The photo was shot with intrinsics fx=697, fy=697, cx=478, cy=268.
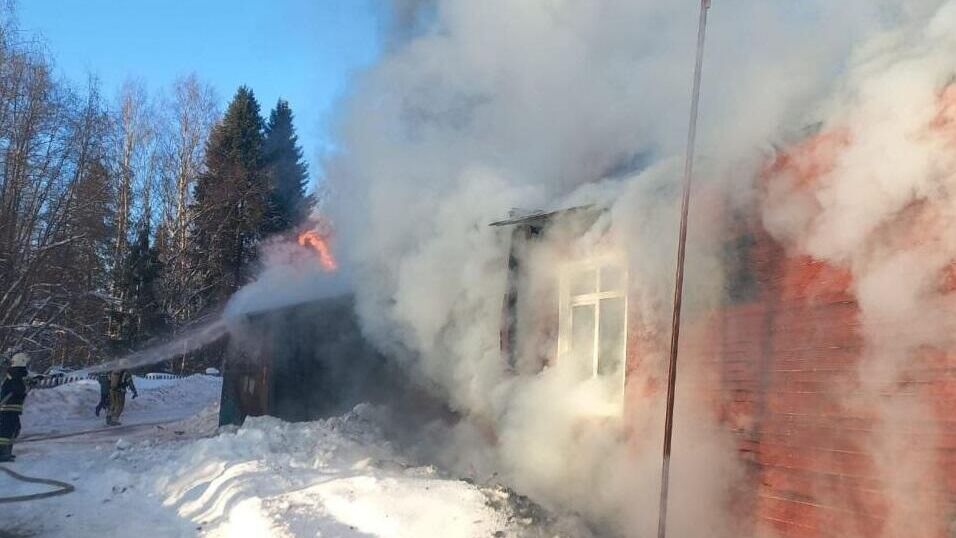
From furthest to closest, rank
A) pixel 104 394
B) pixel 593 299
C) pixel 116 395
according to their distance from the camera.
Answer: pixel 104 394, pixel 116 395, pixel 593 299

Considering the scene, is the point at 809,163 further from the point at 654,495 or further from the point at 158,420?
the point at 158,420

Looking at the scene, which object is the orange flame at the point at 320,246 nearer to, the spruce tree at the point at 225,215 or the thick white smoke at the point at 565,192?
the thick white smoke at the point at 565,192

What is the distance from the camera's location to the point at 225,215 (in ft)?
92.8

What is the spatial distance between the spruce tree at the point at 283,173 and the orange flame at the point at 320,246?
41.2ft

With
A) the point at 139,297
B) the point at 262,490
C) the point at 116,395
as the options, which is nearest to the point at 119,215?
the point at 139,297

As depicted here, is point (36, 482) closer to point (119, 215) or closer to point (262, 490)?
point (262, 490)

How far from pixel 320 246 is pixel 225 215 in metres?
15.9

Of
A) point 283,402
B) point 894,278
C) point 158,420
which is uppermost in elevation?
point 894,278

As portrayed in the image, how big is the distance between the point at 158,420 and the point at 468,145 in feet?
38.0

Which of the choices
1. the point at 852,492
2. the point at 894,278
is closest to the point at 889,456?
the point at 852,492

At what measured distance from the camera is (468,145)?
912 centimetres

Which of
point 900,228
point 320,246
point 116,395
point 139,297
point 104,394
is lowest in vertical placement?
point 104,394

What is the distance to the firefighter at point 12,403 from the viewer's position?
32.6ft

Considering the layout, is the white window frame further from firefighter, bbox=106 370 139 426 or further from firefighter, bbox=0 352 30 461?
firefighter, bbox=106 370 139 426
